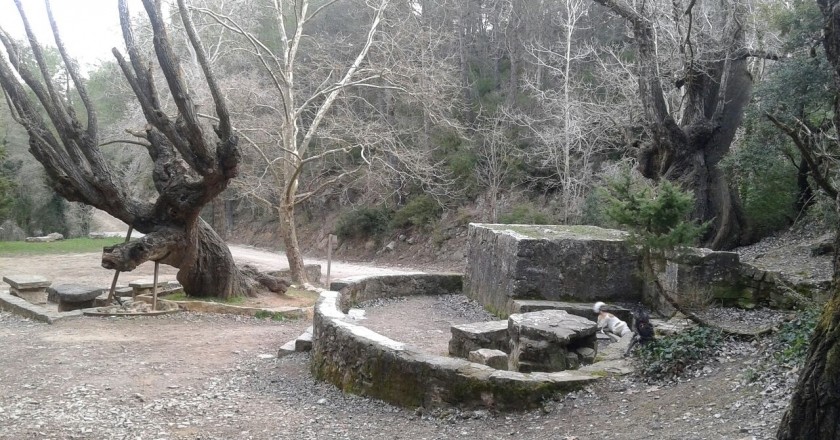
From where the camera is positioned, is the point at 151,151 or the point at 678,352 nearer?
the point at 678,352

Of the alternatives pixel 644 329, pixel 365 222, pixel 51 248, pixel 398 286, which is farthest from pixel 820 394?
pixel 51 248

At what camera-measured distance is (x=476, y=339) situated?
6.92 metres

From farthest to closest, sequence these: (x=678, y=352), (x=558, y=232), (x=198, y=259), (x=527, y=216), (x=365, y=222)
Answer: (x=365, y=222) < (x=527, y=216) < (x=198, y=259) < (x=558, y=232) < (x=678, y=352)

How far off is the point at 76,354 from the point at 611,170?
1458 centimetres

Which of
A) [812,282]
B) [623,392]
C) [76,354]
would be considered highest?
[812,282]

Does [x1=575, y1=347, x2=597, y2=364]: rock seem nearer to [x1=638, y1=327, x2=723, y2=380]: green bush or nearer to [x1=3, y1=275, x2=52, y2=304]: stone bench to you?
[x1=638, y1=327, x2=723, y2=380]: green bush

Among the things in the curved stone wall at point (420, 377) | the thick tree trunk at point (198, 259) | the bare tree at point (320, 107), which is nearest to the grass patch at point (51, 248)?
the bare tree at point (320, 107)

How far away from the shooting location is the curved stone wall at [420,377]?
5402mm

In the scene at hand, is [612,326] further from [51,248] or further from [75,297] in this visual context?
[51,248]

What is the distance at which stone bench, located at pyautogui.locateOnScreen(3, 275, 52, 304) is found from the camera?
42.3ft

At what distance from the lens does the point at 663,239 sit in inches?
223

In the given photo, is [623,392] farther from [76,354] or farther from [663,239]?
[76,354]

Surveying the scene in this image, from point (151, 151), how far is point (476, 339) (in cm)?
784

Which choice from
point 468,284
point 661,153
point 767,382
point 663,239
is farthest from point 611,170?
point 767,382
